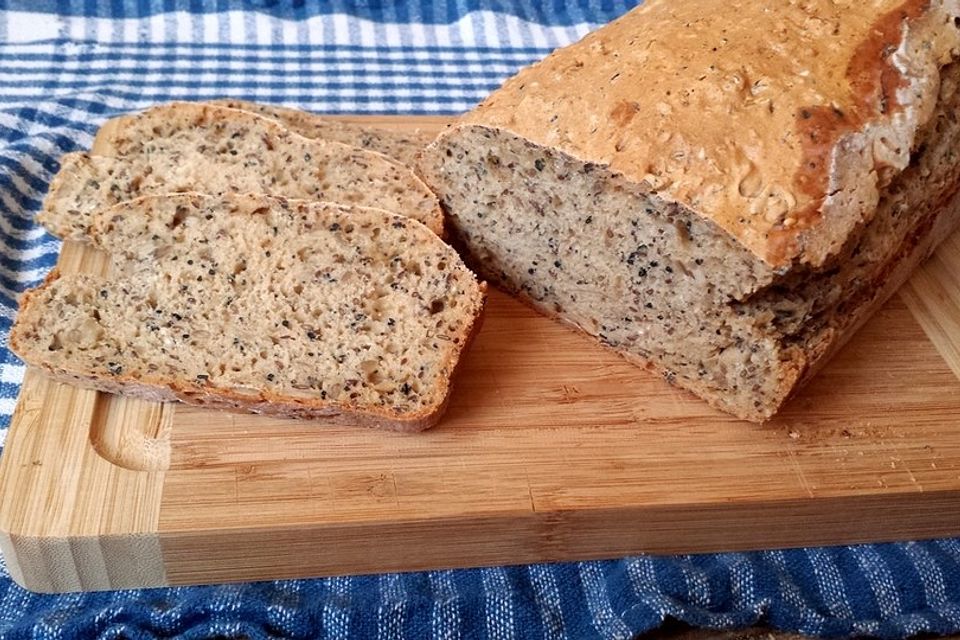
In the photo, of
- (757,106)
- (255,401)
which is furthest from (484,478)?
(757,106)

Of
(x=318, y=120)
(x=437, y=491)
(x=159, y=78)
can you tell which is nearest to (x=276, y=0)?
(x=159, y=78)

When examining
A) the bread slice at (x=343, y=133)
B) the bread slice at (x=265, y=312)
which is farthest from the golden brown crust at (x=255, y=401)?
the bread slice at (x=343, y=133)

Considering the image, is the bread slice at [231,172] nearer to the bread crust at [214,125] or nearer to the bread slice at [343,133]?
the bread crust at [214,125]

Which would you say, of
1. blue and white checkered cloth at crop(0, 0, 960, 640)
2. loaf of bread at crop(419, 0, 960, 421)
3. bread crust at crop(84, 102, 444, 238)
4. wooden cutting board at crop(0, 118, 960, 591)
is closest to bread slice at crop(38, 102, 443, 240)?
bread crust at crop(84, 102, 444, 238)

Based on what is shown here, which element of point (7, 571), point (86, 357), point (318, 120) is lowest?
point (7, 571)

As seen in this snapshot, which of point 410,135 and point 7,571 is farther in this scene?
point 410,135

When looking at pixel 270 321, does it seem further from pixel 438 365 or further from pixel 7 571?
pixel 7 571
